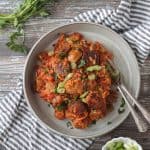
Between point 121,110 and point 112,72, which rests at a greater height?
point 112,72

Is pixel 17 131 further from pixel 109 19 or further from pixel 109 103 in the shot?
pixel 109 19

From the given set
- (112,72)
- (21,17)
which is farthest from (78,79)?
(21,17)

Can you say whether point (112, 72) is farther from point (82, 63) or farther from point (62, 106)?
point (62, 106)

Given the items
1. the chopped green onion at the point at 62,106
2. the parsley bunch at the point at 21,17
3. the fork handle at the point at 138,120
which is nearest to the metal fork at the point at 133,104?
the fork handle at the point at 138,120

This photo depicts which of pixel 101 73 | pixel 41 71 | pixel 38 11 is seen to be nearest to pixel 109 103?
pixel 101 73

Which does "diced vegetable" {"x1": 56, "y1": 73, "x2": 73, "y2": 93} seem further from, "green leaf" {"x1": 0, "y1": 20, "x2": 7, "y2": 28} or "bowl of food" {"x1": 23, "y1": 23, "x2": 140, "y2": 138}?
"green leaf" {"x1": 0, "y1": 20, "x2": 7, "y2": 28}

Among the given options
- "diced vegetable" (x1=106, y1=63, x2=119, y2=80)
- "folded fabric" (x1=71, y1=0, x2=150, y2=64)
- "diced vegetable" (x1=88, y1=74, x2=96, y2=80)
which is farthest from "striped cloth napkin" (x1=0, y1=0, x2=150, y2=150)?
"diced vegetable" (x1=88, y1=74, x2=96, y2=80)

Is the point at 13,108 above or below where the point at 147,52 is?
below
